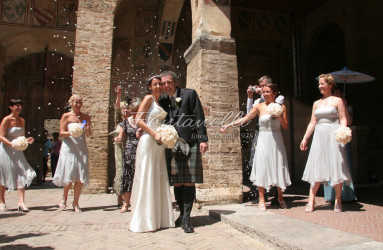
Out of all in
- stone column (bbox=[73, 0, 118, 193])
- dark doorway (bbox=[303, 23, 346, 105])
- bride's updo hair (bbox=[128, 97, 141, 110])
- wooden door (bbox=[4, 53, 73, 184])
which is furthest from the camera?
dark doorway (bbox=[303, 23, 346, 105])

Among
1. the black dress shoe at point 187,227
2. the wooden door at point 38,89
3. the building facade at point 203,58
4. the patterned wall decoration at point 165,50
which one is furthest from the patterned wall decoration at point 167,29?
the black dress shoe at point 187,227

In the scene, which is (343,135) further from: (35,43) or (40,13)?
(35,43)

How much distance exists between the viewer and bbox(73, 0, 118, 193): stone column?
7598mm

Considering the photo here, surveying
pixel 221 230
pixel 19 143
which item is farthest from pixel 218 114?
pixel 19 143

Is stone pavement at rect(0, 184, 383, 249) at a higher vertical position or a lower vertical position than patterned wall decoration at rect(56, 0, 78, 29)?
lower

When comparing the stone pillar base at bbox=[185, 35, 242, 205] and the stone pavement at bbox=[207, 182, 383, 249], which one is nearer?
the stone pavement at bbox=[207, 182, 383, 249]

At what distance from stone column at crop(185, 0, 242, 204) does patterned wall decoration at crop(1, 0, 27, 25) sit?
7.66m

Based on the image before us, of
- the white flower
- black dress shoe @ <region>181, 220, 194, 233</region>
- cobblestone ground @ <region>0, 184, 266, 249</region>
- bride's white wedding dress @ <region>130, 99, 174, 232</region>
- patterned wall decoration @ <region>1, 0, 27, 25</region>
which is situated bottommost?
cobblestone ground @ <region>0, 184, 266, 249</region>

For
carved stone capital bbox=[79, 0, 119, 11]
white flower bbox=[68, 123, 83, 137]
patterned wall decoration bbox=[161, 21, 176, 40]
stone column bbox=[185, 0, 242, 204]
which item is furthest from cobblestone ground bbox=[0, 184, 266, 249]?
patterned wall decoration bbox=[161, 21, 176, 40]

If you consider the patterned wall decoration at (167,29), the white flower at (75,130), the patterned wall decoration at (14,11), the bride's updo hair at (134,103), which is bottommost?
the white flower at (75,130)

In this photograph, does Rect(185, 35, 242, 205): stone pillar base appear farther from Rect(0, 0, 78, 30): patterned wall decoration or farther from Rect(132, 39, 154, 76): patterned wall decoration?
Rect(0, 0, 78, 30): patterned wall decoration

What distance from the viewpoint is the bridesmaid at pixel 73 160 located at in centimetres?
533

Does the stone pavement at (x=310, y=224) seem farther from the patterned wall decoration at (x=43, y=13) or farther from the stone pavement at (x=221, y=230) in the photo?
the patterned wall decoration at (x=43, y=13)

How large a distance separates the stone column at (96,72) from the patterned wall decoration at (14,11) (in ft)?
12.5
